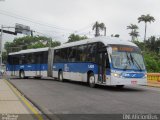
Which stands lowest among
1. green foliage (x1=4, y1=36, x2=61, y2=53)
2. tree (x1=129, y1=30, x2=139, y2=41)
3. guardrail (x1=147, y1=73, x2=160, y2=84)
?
guardrail (x1=147, y1=73, x2=160, y2=84)

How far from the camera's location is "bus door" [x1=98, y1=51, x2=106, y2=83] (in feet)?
69.3

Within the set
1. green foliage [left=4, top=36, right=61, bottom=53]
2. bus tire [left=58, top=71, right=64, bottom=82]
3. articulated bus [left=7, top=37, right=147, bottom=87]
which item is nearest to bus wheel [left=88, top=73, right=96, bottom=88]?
articulated bus [left=7, top=37, right=147, bottom=87]

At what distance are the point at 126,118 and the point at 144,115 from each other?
84 cm

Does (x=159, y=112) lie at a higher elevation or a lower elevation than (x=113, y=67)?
lower

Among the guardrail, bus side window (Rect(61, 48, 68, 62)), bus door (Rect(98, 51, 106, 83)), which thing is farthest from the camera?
the guardrail

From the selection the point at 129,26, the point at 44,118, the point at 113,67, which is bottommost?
the point at 44,118

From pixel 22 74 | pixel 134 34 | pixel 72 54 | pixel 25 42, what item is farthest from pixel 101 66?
pixel 25 42

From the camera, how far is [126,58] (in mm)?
20688

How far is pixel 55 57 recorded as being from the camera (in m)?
32.4

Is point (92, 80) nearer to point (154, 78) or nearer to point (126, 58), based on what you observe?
point (126, 58)

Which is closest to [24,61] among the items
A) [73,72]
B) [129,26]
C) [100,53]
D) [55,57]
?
[55,57]

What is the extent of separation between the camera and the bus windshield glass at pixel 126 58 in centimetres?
2044

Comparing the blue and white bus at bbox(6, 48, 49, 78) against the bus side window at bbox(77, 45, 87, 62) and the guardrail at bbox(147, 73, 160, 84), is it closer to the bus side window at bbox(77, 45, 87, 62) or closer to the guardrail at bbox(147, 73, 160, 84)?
the bus side window at bbox(77, 45, 87, 62)

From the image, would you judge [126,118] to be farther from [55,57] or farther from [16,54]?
[16,54]
